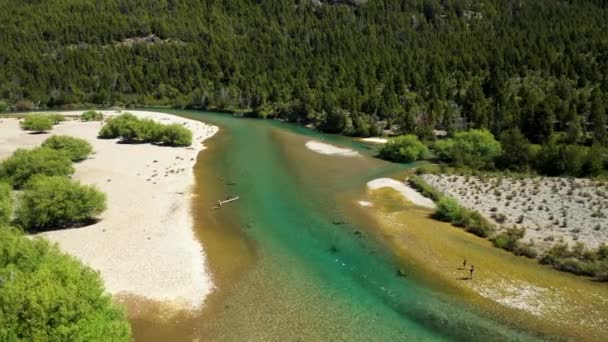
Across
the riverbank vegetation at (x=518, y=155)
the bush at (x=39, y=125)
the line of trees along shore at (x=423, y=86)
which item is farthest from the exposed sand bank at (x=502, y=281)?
the bush at (x=39, y=125)

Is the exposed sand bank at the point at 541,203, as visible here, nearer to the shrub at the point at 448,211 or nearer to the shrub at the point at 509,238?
the shrub at the point at 509,238

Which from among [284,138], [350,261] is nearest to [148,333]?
[350,261]

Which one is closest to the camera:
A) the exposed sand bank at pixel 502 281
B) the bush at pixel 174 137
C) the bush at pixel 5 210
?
the exposed sand bank at pixel 502 281

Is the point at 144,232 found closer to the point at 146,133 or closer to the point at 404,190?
the point at 404,190

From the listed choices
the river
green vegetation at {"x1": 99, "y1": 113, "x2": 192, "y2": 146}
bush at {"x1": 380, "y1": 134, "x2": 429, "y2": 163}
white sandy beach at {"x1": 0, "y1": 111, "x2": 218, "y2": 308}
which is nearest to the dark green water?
the river

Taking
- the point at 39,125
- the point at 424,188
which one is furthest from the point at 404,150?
the point at 39,125

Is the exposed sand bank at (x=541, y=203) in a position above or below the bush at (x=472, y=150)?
below

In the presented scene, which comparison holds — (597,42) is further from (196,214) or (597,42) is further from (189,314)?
(189,314)
